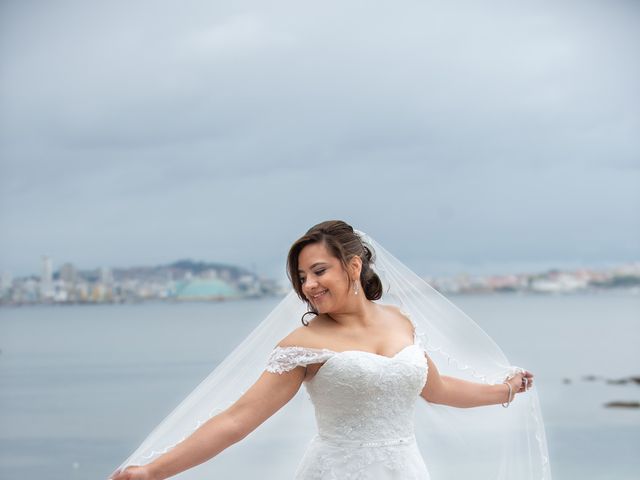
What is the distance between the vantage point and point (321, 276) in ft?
8.75

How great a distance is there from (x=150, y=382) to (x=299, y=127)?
88.4 ft

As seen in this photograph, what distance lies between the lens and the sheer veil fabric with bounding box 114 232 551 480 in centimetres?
297

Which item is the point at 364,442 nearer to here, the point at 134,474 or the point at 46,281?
the point at 134,474

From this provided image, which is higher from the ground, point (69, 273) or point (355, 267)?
point (355, 267)

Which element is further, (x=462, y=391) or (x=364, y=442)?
(x=462, y=391)

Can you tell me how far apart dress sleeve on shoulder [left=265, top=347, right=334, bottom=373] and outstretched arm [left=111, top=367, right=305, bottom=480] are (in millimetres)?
18

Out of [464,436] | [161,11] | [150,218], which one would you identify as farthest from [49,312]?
[464,436]

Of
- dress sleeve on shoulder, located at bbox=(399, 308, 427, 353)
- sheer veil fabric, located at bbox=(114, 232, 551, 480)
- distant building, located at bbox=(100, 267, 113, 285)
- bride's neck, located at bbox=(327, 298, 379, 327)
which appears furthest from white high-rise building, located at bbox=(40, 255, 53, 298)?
bride's neck, located at bbox=(327, 298, 379, 327)

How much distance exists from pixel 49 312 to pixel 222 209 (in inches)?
535

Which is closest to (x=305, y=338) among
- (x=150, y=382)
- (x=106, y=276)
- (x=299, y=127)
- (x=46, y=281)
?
(x=150, y=382)

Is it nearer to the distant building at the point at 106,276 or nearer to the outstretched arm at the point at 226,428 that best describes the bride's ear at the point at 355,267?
the outstretched arm at the point at 226,428

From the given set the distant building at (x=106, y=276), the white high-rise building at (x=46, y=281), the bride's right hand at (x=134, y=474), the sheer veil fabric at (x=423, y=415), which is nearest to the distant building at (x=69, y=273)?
the white high-rise building at (x=46, y=281)

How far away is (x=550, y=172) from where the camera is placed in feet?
182

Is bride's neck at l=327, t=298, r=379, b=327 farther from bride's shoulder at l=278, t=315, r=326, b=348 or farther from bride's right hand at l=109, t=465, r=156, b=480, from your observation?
bride's right hand at l=109, t=465, r=156, b=480
